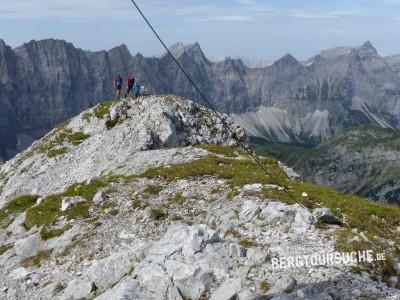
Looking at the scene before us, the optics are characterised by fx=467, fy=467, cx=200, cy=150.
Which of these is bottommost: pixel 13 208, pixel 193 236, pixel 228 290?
pixel 13 208

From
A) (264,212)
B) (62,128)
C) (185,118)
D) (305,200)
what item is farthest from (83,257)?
(62,128)

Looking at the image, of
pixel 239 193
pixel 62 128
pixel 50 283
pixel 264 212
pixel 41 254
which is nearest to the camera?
pixel 50 283

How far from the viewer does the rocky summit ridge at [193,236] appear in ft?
75.7

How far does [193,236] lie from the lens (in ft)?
86.1

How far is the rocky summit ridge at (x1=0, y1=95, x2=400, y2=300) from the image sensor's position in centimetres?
2308

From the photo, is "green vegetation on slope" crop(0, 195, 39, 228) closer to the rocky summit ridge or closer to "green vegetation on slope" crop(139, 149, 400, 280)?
the rocky summit ridge

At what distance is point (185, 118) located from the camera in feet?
219

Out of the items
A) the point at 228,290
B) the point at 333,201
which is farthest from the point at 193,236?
the point at 333,201

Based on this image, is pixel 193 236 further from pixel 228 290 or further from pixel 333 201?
pixel 333 201

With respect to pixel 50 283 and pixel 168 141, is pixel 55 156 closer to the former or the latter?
pixel 168 141

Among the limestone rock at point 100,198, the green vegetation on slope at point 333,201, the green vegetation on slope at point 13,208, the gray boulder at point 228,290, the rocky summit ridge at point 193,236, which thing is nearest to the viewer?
→ the gray boulder at point 228,290

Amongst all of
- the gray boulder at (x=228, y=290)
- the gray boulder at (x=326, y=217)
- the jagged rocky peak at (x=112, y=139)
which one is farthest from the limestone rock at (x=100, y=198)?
the gray boulder at (x=326, y=217)

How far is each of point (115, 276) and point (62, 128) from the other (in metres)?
54.4

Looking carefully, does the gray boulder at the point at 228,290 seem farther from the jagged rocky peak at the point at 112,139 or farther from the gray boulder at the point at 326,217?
the jagged rocky peak at the point at 112,139
